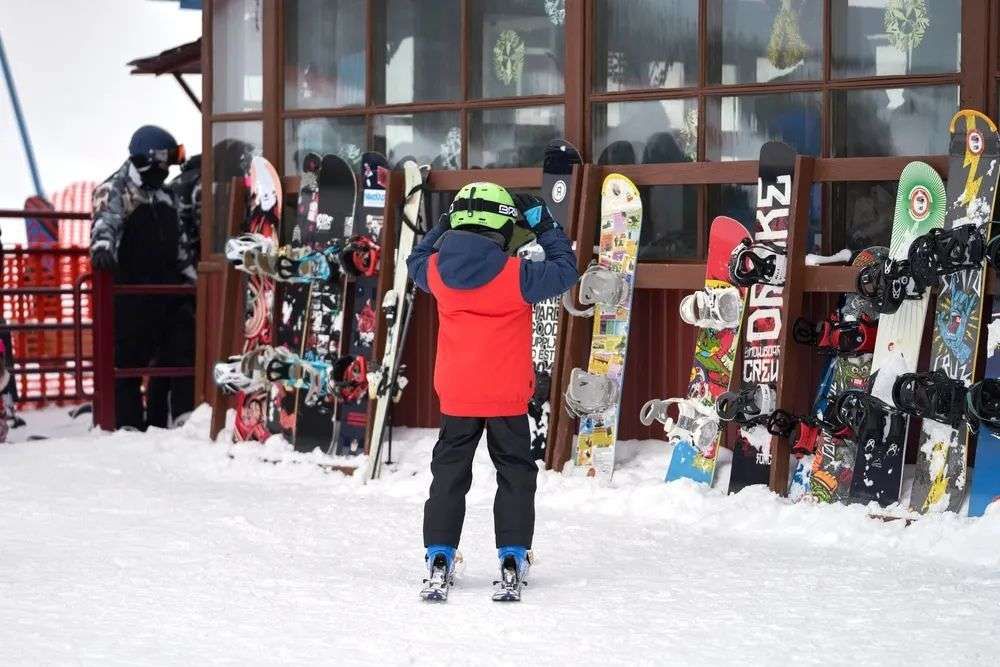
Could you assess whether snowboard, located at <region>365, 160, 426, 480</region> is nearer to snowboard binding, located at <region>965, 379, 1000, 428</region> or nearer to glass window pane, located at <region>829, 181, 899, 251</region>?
glass window pane, located at <region>829, 181, 899, 251</region>

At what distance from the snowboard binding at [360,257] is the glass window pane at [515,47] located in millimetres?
953

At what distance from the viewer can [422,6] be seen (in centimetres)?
782

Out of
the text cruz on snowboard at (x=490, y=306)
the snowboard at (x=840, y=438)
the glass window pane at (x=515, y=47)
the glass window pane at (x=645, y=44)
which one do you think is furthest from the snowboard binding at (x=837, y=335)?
the glass window pane at (x=515, y=47)

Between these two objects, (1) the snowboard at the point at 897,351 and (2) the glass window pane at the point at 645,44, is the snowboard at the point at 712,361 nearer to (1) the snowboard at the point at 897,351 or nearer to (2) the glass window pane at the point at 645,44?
(1) the snowboard at the point at 897,351

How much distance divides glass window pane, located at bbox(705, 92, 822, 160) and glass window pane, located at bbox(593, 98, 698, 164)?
109 millimetres

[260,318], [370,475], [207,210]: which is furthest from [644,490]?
[207,210]

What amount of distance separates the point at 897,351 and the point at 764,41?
167 cm

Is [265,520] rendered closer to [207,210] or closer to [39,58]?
[207,210]

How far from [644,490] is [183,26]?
2838 cm

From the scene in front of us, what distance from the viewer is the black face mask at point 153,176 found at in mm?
9117

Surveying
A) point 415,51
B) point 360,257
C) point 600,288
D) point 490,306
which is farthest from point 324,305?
point 490,306

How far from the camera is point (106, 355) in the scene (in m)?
8.78

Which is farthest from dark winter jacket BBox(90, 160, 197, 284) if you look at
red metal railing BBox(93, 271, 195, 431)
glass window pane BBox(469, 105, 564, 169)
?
glass window pane BBox(469, 105, 564, 169)

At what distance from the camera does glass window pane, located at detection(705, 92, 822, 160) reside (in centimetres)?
667
